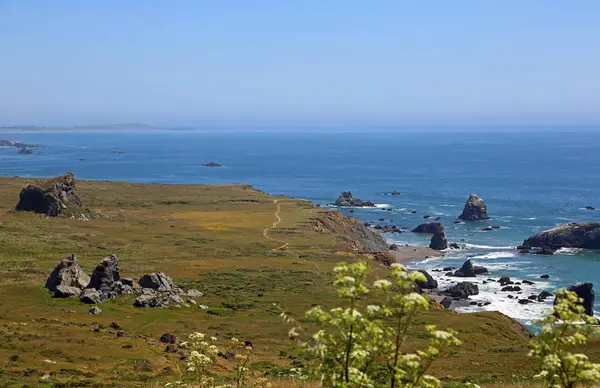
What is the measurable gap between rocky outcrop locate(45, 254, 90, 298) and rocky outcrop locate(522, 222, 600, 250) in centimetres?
8342

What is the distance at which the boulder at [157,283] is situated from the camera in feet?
190

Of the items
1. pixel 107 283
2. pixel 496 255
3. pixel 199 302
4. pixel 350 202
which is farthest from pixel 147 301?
pixel 350 202

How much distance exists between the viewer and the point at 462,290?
80.1 meters

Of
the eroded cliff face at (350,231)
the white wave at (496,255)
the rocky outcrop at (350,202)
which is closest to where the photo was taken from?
the white wave at (496,255)

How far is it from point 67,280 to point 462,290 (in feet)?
168

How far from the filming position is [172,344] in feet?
130

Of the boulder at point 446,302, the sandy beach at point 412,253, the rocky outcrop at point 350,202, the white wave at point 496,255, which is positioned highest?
the rocky outcrop at point 350,202

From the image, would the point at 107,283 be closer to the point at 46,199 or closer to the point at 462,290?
the point at 462,290

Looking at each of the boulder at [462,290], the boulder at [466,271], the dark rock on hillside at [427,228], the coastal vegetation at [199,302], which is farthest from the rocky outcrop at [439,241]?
the boulder at [462,290]

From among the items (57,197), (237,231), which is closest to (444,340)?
(237,231)

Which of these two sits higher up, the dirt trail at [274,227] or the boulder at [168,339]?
the boulder at [168,339]

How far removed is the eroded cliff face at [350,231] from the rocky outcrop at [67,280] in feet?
177

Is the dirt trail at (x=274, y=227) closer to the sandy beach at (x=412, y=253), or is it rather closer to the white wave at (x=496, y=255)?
the sandy beach at (x=412, y=253)

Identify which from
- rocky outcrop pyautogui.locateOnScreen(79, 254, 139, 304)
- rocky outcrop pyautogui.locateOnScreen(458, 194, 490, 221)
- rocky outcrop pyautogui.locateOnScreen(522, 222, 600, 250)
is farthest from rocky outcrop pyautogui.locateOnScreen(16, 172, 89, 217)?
rocky outcrop pyautogui.locateOnScreen(458, 194, 490, 221)
